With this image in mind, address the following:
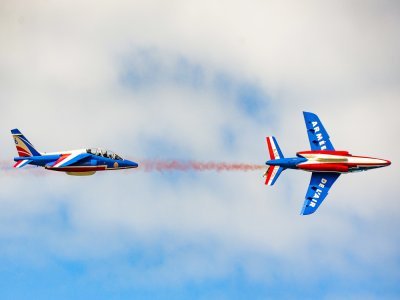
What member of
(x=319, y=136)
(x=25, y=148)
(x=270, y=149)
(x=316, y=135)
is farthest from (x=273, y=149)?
(x=25, y=148)

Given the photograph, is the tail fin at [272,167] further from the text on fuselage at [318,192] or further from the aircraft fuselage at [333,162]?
the text on fuselage at [318,192]

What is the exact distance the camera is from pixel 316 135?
9800cm

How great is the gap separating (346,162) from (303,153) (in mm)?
5896

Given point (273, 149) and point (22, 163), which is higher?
point (273, 149)

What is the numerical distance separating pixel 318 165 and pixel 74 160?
32683mm

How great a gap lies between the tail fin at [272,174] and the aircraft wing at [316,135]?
290 inches

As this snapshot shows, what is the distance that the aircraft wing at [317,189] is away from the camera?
9381 cm

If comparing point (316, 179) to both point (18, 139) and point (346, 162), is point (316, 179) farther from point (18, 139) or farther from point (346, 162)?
point (18, 139)

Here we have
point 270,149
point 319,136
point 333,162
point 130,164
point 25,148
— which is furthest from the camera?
point 319,136

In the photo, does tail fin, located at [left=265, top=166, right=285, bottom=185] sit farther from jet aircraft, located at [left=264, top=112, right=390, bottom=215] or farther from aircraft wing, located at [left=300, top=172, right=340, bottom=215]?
aircraft wing, located at [left=300, top=172, right=340, bottom=215]

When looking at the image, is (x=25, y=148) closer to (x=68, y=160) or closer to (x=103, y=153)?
(x=68, y=160)

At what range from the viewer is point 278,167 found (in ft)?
306

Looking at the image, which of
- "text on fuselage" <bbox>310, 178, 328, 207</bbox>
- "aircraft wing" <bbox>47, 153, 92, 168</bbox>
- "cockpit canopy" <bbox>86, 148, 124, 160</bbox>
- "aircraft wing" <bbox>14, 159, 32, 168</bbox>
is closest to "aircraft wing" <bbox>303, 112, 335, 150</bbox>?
"text on fuselage" <bbox>310, 178, 328, 207</bbox>

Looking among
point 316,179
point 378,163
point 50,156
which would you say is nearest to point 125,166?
point 50,156
